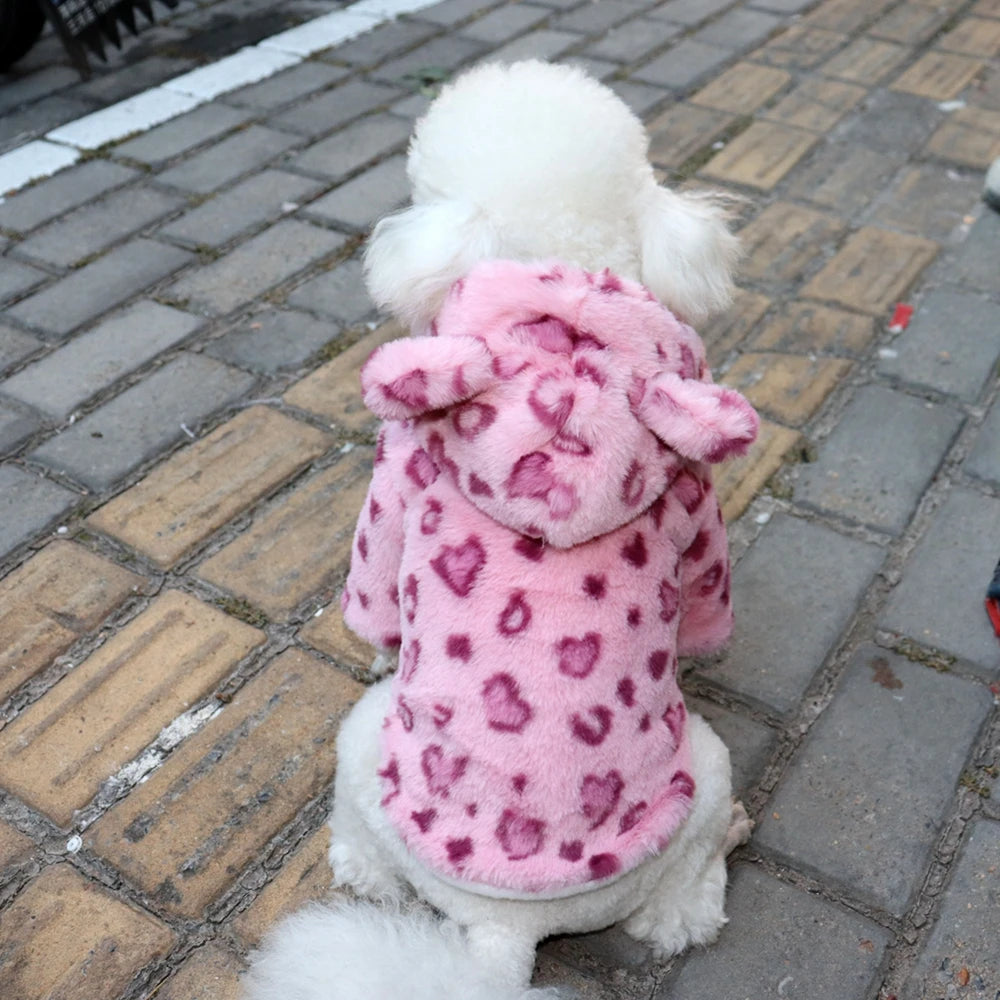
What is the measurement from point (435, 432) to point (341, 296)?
6.27ft

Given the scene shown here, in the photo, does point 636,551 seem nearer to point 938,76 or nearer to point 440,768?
point 440,768

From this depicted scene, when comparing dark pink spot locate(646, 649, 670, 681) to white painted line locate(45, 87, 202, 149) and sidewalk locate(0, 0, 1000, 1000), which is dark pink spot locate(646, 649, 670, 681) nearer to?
sidewalk locate(0, 0, 1000, 1000)

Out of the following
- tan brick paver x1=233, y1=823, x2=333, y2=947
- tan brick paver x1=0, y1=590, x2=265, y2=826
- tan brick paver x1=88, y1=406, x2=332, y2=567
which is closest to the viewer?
tan brick paver x1=233, y1=823, x2=333, y2=947

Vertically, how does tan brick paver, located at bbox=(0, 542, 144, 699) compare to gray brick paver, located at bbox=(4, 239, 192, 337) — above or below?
below

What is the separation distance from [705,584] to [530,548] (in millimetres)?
447

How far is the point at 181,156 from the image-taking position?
12.9 feet

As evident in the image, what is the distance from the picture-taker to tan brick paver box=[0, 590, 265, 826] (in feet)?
6.65

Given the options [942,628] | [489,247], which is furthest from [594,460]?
[942,628]

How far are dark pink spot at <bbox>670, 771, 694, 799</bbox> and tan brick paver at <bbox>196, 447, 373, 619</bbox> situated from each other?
103 centimetres

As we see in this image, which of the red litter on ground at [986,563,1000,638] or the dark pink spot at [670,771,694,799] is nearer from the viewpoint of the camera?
the dark pink spot at [670,771,694,799]

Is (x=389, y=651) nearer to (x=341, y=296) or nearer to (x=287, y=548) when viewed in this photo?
(x=287, y=548)

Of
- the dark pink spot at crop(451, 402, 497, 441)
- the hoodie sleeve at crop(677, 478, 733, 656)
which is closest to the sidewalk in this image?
the hoodie sleeve at crop(677, 478, 733, 656)

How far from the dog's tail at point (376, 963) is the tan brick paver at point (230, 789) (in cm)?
42

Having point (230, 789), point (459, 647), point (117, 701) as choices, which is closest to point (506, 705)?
point (459, 647)
